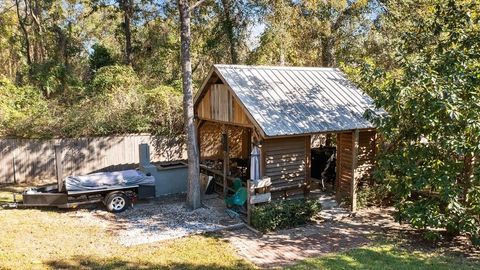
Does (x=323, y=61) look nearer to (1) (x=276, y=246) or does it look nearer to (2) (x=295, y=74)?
(2) (x=295, y=74)

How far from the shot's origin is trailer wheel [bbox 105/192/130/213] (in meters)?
11.4

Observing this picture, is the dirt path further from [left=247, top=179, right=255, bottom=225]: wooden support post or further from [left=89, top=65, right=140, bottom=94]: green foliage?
[left=89, top=65, right=140, bottom=94]: green foliage

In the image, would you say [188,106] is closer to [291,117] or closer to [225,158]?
[225,158]

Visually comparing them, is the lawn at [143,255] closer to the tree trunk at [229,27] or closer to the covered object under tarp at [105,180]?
the covered object under tarp at [105,180]

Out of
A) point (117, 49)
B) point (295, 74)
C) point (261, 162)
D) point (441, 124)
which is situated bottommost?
point (261, 162)

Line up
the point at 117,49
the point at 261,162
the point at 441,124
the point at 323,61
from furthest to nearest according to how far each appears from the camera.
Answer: the point at 117,49, the point at 323,61, the point at 261,162, the point at 441,124

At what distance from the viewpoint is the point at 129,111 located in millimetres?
17391

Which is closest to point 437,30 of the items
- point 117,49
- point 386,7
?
point 386,7

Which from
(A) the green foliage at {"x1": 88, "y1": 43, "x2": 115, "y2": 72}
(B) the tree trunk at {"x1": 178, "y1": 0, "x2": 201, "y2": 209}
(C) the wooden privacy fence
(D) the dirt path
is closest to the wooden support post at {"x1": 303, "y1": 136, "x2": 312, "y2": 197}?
(D) the dirt path

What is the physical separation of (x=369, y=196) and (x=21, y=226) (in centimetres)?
1020

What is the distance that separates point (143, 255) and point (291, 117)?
17.6 ft

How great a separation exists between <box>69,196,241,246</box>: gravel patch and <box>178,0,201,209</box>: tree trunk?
1.83 feet

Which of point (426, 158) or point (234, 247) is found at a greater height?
point (426, 158)

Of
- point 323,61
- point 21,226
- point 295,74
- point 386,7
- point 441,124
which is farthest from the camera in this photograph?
point 323,61
